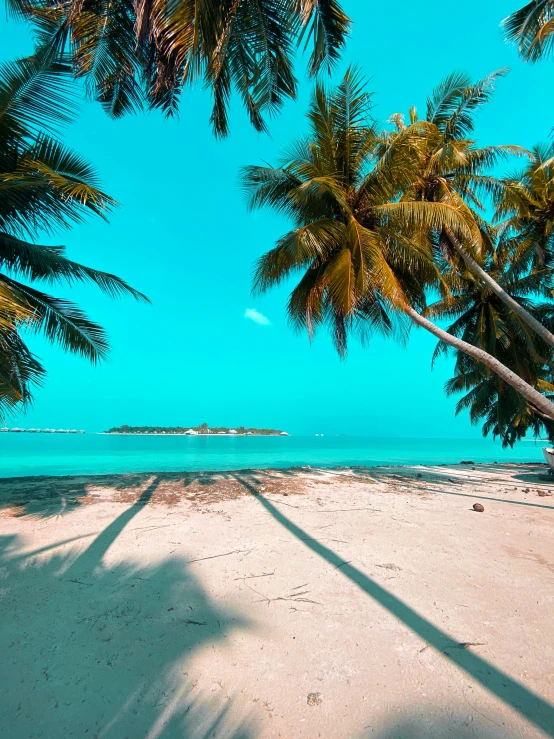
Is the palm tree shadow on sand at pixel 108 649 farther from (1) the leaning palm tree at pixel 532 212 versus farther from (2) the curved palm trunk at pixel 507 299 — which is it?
(1) the leaning palm tree at pixel 532 212

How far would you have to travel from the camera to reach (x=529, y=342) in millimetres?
10258

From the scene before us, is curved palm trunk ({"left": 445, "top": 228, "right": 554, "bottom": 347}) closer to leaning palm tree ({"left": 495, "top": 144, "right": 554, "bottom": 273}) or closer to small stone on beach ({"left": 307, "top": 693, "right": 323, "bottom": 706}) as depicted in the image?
leaning palm tree ({"left": 495, "top": 144, "right": 554, "bottom": 273})

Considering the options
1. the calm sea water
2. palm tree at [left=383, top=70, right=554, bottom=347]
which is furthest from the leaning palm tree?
the calm sea water

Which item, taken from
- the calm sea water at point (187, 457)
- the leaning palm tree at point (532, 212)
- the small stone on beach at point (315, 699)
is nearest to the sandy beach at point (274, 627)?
the small stone on beach at point (315, 699)

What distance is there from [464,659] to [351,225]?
7.42 metres

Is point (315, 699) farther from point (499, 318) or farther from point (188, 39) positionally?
point (499, 318)

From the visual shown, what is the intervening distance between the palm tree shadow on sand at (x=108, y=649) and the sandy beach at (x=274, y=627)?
0.04 feet

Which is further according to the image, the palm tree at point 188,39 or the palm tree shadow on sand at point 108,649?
the palm tree at point 188,39

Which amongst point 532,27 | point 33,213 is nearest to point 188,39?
point 33,213

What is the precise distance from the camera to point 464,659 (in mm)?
2270

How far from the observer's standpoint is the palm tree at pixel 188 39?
396cm

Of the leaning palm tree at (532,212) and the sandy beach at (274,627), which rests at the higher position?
the leaning palm tree at (532,212)

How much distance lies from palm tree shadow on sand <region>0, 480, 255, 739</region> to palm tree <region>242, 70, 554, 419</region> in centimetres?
580

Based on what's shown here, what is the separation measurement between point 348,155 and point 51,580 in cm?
966
